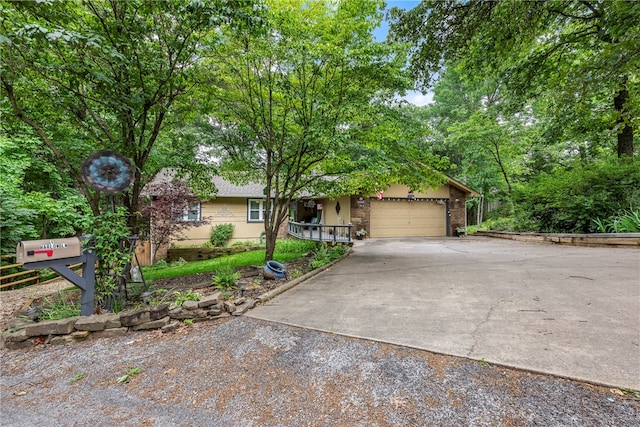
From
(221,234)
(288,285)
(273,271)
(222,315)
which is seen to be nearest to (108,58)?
(222,315)

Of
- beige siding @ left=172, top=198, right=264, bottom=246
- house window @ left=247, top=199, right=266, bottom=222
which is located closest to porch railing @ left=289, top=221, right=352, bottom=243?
house window @ left=247, top=199, right=266, bottom=222

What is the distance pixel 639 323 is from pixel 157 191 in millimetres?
11237

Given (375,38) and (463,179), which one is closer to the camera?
(375,38)

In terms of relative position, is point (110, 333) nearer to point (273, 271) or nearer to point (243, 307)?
point (243, 307)

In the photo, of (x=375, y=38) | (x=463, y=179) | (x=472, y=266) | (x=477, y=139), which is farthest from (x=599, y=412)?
(x=463, y=179)

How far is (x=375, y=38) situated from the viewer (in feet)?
20.0

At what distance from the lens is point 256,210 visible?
14.5 m

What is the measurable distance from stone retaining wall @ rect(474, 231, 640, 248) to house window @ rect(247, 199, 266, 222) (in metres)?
11.8

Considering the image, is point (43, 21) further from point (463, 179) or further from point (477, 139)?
→ point (463, 179)

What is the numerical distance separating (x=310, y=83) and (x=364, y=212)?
914cm

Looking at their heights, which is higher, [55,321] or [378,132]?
[378,132]

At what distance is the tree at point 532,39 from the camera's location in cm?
394

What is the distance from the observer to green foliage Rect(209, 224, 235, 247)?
43.6 ft

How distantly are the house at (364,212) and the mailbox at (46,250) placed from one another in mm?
9609
